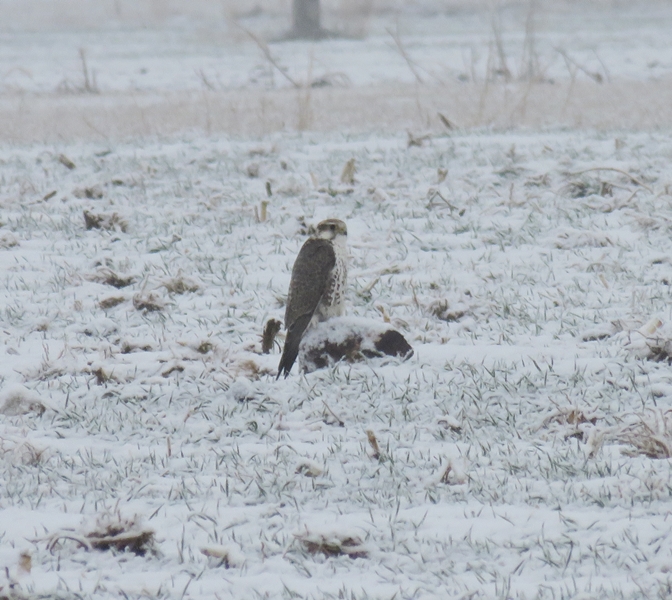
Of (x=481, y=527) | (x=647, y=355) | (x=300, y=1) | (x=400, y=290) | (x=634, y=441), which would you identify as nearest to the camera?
(x=481, y=527)

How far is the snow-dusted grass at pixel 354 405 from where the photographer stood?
292cm

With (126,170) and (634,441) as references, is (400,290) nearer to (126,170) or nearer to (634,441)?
(634,441)

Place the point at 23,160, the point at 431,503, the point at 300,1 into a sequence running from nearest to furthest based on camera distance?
the point at 431,503 < the point at 23,160 < the point at 300,1

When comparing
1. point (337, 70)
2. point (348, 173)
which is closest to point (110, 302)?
point (348, 173)

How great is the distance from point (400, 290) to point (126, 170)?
4678mm

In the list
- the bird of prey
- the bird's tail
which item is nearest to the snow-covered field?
the bird's tail

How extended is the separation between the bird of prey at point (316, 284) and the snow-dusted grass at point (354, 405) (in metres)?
0.25

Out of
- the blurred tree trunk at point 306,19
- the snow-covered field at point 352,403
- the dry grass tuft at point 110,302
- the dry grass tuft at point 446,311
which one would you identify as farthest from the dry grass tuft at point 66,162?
the blurred tree trunk at point 306,19

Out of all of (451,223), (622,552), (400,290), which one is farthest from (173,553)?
(451,223)

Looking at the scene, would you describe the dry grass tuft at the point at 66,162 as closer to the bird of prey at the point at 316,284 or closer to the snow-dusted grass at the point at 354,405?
the snow-dusted grass at the point at 354,405

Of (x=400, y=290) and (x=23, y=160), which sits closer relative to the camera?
(x=400, y=290)

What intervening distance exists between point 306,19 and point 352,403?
87.5 feet

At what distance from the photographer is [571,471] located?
134 inches

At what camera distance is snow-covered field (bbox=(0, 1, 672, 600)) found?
2924 millimetres
